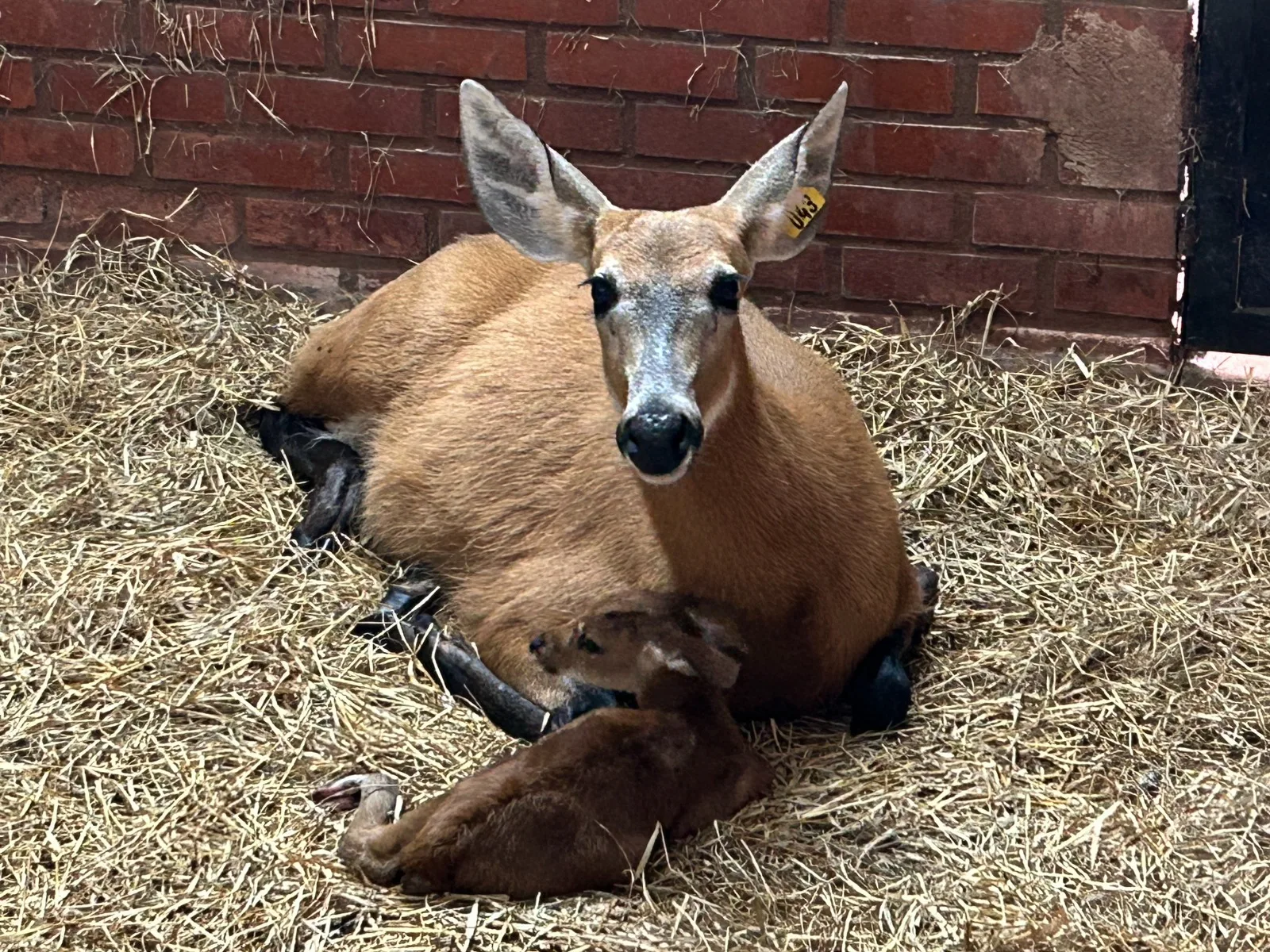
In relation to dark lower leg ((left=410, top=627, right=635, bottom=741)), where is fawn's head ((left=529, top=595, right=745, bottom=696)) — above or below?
above

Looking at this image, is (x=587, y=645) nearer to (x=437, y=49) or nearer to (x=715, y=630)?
(x=715, y=630)

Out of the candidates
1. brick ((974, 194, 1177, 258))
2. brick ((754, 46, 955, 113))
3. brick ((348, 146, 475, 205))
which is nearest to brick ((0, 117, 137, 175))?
brick ((348, 146, 475, 205))

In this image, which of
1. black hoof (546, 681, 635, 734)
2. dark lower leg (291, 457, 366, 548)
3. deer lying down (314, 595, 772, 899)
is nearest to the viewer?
deer lying down (314, 595, 772, 899)

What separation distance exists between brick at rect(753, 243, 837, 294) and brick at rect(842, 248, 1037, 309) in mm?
55

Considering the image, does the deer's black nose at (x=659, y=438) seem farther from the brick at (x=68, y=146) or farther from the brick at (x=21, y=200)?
the brick at (x=21, y=200)

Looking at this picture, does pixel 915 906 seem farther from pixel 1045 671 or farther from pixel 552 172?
pixel 552 172

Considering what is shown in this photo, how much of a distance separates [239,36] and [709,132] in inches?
55.6

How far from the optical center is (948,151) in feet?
15.2

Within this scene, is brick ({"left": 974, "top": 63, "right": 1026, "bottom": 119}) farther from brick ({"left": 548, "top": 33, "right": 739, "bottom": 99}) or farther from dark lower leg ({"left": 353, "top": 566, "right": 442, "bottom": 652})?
dark lower leg ({"left": 353, "top": 566, "right": 442, "bottom": 652})

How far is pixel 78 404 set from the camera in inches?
181

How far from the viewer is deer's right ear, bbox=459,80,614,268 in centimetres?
333

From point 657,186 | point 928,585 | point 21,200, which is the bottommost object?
point 928,585

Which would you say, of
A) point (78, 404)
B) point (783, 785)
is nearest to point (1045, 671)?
point (783, 785)

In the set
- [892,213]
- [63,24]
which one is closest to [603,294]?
[892,213]
